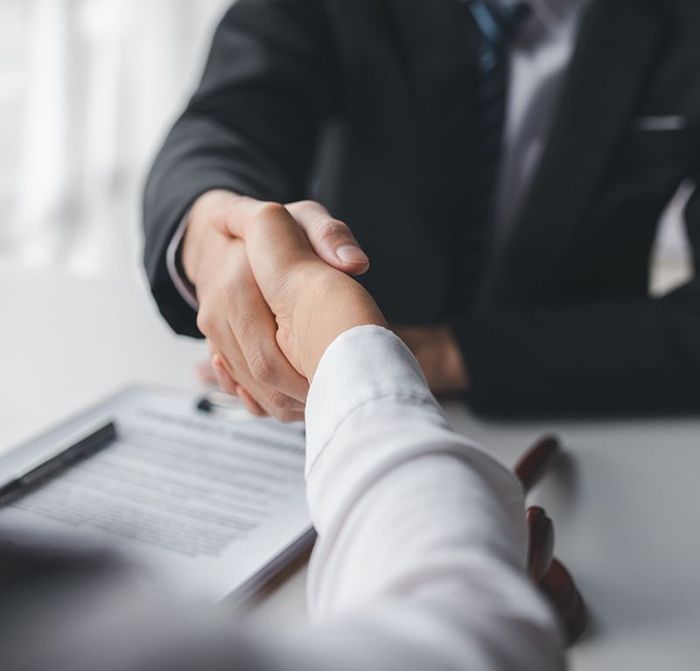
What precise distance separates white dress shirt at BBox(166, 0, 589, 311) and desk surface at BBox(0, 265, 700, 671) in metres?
0.42

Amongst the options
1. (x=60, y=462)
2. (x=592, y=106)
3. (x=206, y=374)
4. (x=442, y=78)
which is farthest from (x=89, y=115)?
(x=60, y=462)

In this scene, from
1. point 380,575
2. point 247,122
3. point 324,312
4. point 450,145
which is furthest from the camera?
point 450,145

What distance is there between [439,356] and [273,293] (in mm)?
293

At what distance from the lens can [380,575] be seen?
10.2 inches

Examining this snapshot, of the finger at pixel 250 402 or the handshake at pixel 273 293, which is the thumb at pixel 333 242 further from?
the finger at pixel 250 402

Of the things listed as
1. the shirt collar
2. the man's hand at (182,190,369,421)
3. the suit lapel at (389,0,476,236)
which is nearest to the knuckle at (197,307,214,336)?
the man's hand at (182,190,369,421)

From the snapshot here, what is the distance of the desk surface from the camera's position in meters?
0.48

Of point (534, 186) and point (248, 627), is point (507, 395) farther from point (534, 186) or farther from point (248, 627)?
point (248, 627)

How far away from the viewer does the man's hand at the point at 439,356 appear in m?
0.77

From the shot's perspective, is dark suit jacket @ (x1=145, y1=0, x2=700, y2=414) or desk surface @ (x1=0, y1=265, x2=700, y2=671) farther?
dark suit jacket @ (x1=145, y1=0, x2=700, y2=414)

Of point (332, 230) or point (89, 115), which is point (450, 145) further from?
point (89, 115)

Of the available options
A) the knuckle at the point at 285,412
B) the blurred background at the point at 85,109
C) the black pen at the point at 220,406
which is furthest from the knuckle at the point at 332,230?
the blurred background at the point at 85,109

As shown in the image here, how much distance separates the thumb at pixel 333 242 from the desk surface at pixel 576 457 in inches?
6.8

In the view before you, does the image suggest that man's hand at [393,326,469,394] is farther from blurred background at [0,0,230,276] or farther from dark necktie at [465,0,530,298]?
blurred background at [0,0,230,276]
